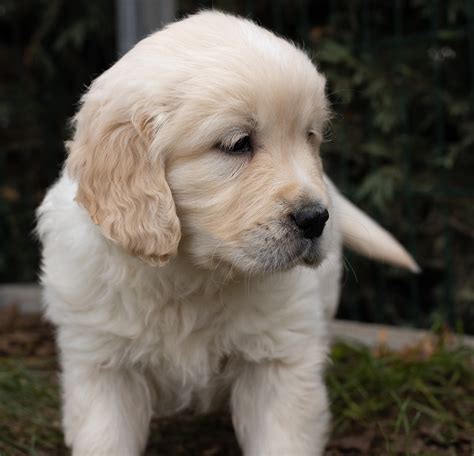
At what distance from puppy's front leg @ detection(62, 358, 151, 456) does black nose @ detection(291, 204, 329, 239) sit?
34.9 inches

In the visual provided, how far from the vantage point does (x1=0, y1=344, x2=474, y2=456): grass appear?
3445 mm

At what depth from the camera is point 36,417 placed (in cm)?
366

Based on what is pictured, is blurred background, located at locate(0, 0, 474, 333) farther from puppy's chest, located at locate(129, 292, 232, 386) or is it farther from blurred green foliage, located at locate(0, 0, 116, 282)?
puppy's chest, located at locate(129, 292, 232, 386)

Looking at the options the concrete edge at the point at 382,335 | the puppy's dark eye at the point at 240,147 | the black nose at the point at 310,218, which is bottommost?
the concrete edge at the point at 382,335

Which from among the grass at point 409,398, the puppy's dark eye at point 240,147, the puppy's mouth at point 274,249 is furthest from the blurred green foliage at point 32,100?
the puppy's mouth at point 274,249

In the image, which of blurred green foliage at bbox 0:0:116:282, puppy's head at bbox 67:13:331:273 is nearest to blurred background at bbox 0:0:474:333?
blurred green foliage at bbox 0:0:116:282

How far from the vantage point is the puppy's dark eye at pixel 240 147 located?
2.66 meters

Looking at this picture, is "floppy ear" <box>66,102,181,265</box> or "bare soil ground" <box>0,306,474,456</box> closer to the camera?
"floppy ear" <box>66,102,181,265</box>

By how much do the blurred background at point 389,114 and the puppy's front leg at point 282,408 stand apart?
170 cm

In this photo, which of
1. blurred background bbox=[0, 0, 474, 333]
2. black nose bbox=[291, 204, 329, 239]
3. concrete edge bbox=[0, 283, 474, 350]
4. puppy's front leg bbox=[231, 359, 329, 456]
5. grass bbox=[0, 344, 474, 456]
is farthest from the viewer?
blurred background bbox=[0, 0, 474, 333]

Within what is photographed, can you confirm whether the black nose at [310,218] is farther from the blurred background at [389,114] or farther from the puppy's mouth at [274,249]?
the blurred background at [389,114]

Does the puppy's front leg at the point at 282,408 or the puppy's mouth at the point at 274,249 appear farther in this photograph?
the puppy's front leg at the point at 282,408

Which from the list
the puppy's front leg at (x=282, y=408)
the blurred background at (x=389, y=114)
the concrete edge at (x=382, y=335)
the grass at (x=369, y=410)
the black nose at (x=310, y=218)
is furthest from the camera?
the blurred background at (x=389, y=114)

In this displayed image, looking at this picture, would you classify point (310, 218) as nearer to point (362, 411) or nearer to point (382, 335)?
point (362, 411)
